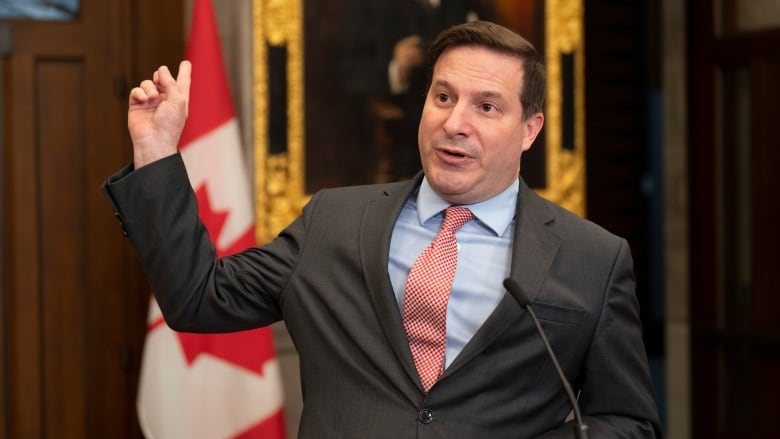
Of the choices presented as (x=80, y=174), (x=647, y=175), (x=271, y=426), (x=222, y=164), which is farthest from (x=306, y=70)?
(x=647, y=175)

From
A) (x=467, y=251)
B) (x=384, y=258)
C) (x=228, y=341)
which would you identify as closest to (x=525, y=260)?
(x=467, y=251)

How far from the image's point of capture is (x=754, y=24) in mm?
5531

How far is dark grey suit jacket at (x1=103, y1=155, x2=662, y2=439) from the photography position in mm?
2121

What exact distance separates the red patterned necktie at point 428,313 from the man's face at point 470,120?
0.59 feet

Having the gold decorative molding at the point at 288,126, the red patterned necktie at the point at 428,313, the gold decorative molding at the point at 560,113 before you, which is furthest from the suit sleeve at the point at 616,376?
the gold decorative molding at the point at 560,113

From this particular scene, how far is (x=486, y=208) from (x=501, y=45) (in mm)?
344

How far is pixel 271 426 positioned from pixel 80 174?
121 cm

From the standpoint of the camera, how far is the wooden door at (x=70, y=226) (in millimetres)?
4078

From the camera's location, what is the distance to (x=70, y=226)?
416 cm

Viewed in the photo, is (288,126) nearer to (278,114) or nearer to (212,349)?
(278,114)

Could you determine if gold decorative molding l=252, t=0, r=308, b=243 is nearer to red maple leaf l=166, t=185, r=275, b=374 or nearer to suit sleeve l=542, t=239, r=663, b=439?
red maple leaf l=166, t=185, r=275, b=374

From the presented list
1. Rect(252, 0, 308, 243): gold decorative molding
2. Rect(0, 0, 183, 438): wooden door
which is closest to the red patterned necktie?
Rect(252, 0, 308, 243): gold decorative molding

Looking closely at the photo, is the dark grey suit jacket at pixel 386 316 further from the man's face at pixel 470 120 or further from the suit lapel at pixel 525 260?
the man's face at pixel 470 120

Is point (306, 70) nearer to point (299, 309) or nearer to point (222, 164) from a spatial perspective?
point (222, 164)
